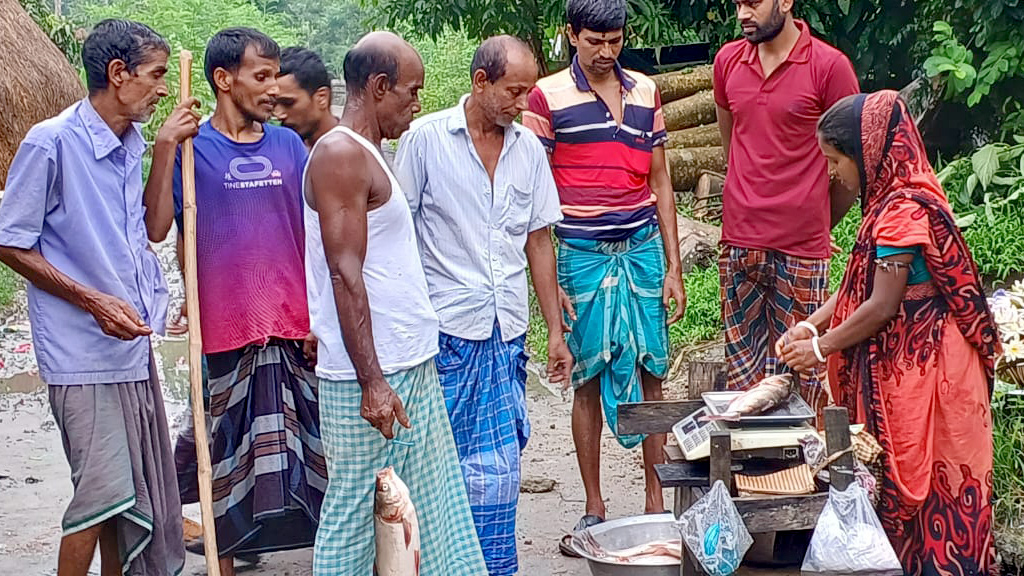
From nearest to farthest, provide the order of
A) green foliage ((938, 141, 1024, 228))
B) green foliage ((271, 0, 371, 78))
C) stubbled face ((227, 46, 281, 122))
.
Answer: stubbled face ((227, 46, 281, 122)), green foliage ((938, 141, 1024, 228)), green foliage ((271, 0, 371, 78))

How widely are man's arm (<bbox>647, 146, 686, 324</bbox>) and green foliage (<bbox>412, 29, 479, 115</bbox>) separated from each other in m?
10.5

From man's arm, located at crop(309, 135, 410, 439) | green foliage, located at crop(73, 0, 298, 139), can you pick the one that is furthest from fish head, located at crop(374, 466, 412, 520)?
green foliage, located at crop(73, 0, 298, 139)

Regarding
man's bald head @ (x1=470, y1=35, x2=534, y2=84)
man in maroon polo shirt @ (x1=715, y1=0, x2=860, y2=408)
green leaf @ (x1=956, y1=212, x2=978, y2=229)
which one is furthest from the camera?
green leaf @ (x1=956, y1=212, x2=978, y2=229)

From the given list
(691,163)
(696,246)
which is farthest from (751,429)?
(691,163)

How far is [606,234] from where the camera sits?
189 inches

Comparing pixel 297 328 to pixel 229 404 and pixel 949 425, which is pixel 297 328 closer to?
pixel 229 404

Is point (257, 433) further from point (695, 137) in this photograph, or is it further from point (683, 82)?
point (683, 82)

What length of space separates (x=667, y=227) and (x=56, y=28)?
12838 millimetres

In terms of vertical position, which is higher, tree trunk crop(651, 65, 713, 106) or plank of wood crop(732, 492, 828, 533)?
tree trunk crop(651, 65, 713, 106)

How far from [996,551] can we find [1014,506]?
0.90 ft

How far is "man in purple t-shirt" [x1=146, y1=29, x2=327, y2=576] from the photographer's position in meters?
4.04

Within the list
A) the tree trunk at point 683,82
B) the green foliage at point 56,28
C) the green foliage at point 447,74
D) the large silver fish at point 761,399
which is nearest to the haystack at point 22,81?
the green foliage at point 56,28

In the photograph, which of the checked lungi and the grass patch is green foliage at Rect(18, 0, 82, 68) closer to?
the grass patch

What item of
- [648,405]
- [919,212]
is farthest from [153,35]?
[919,212]
